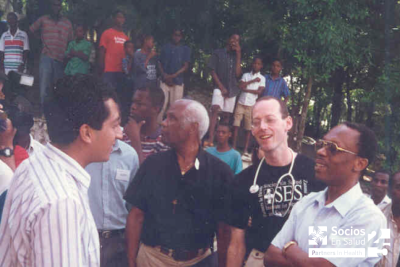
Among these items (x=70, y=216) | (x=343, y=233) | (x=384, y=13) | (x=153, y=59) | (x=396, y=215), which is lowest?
(x=396, y=215)

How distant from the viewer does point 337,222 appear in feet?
7.36

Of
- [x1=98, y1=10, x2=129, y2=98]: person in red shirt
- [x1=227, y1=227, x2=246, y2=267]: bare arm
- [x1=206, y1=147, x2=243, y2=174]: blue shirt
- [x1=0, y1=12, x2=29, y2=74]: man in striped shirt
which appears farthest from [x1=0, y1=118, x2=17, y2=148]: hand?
[x1=0, y1=12, x2=29, y2=74]: man in striped shirt

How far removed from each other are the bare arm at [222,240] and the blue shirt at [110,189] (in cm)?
80

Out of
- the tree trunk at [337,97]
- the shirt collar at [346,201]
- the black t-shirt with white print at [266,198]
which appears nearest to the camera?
the shirt collar at [346,201]

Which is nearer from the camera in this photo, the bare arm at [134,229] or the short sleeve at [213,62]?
the bare arm at [134,229]

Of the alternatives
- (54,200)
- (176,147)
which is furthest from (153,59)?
(54,200)

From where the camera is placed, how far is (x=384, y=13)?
8.90 m

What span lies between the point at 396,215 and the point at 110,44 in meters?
5.52

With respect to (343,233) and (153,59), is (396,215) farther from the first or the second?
(153,59)

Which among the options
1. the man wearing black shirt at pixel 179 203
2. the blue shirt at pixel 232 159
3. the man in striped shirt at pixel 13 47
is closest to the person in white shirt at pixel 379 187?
the blue shirt at pixel 232 159

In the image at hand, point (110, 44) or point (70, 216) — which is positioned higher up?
point (110, 44)

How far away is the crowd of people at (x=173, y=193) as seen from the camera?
4.83ft

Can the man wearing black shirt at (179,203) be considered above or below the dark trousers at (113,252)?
above

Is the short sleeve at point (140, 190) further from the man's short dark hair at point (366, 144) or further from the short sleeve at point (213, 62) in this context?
the short sleeve at point (213, 62)
